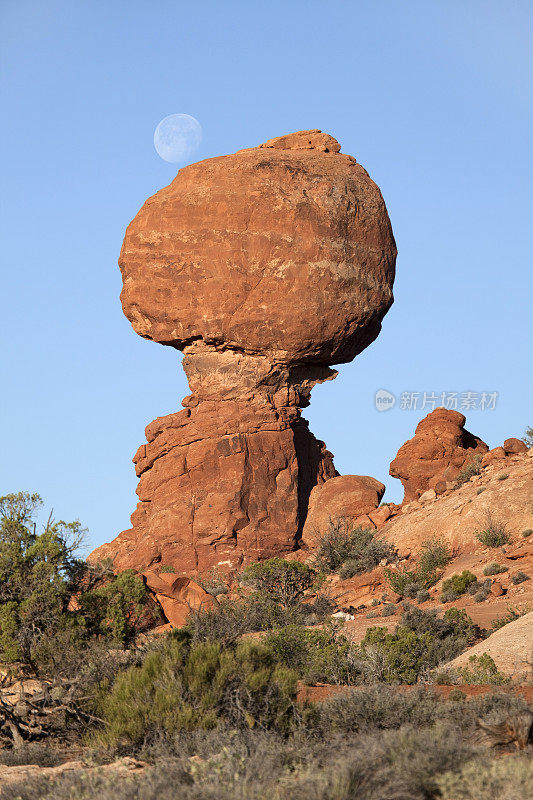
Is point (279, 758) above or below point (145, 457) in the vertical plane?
below

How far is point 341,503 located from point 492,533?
5036 mm

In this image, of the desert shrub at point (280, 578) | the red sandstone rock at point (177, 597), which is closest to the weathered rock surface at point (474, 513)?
the desert shrub at point (280, 578)

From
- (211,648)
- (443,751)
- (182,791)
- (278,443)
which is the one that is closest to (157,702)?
(211,648)

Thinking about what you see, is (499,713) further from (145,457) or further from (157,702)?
(145,457)

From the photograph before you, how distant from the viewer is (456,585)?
19.1 m

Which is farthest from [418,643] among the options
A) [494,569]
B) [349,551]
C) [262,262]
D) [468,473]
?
[262,262]

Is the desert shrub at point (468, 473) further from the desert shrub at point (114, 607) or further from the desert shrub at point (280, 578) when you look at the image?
the desert shrub at point (114, 607)

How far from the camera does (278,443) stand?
81.0 feet

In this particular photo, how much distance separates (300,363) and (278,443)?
2.53 meters

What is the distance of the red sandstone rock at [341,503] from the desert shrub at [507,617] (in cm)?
812

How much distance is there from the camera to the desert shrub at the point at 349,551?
73.2 ft

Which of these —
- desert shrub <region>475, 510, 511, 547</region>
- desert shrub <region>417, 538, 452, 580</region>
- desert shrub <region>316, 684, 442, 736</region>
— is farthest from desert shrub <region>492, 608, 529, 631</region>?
desert shrub <region>316, 684, 442, 736</region>

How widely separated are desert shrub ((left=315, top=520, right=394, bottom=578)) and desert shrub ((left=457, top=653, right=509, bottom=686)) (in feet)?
34.1

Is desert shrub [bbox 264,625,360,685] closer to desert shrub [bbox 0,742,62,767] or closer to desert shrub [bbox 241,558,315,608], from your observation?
desert shrub [bbox 0,742,62,767]
